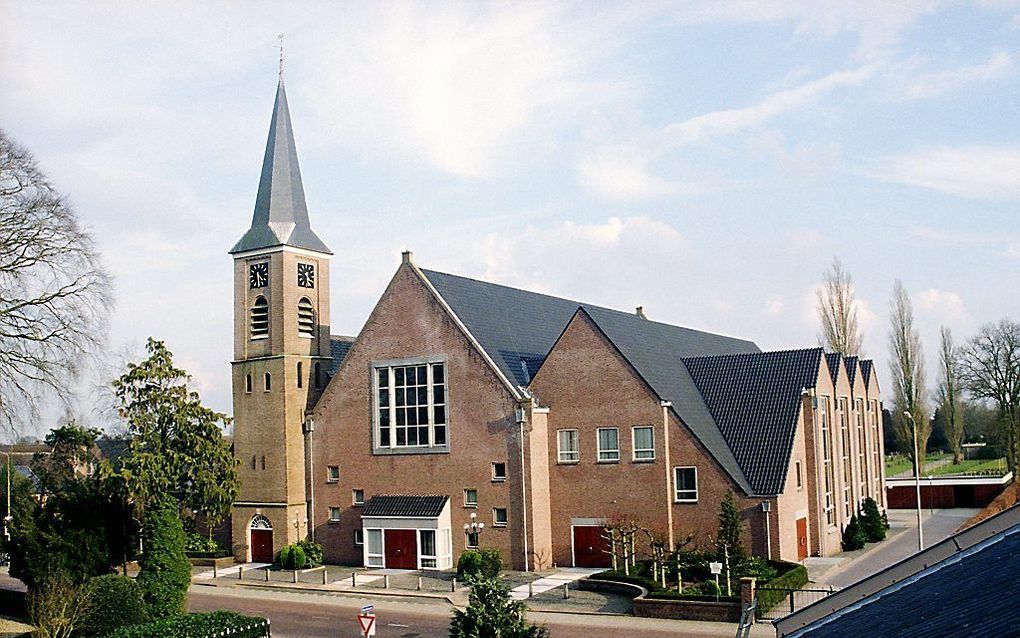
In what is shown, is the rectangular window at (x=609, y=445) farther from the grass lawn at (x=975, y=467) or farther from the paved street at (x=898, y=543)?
the grass lawn at (x=975, y=467)

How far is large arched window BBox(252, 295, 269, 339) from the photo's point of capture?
4809cm

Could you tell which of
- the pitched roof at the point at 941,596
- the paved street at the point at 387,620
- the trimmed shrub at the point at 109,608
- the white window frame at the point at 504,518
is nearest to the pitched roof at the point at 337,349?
the white window frame at the point at 504,518

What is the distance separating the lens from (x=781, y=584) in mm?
31375

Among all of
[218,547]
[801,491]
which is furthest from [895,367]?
[218,547]

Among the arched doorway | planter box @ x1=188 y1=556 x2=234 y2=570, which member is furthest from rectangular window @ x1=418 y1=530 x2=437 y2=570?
planter box @ x1=188 y1=556 x2=234 y2=570

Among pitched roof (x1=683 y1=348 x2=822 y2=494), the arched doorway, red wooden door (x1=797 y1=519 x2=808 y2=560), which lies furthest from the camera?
the arched doorway

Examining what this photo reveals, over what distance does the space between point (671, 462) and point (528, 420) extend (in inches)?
240

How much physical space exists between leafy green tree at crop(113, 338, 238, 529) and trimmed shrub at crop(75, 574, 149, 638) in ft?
22.6

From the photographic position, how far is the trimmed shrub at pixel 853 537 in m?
44.8

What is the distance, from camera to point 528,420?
41031 millimetres

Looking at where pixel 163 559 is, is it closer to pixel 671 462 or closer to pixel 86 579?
pixel 86 579

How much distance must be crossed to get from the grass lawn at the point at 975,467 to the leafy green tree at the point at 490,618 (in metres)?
69.1

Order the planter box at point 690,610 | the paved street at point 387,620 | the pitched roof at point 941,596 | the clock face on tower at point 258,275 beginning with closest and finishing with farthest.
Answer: the pitched roof at point 941,596
the paved street at point 387,620
the planter box at point 690,610
the clock face on tower at point 258,275

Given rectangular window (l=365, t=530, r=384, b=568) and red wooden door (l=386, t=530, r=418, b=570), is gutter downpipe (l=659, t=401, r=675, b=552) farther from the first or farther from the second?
rectangular window (l=365, t=530, r=384, b=568)
